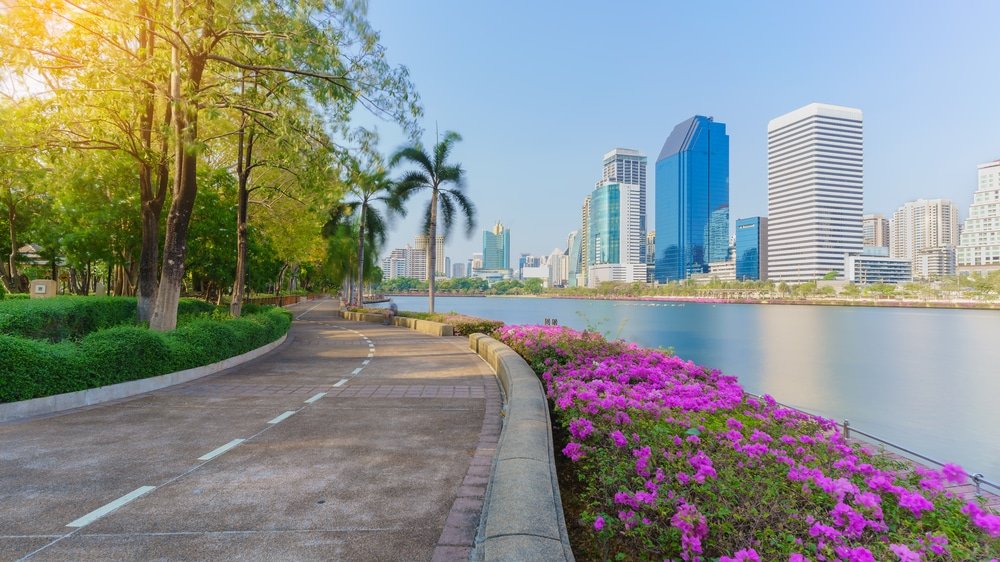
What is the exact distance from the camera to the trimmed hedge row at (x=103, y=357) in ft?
25.1

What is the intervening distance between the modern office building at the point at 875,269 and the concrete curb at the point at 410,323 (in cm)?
20489

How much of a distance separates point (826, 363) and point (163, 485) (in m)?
40.6

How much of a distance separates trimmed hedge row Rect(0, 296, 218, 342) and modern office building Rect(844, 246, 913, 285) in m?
221

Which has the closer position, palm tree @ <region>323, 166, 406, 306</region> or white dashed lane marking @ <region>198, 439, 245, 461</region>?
white dashed lane marking @ <region>198, 439, 245, 461</region>

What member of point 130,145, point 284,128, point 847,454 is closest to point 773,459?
point 847,454

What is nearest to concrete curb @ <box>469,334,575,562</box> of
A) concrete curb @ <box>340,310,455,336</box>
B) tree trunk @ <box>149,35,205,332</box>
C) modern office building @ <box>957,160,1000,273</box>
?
tree trunk @ <box>149,35,205,332</box>

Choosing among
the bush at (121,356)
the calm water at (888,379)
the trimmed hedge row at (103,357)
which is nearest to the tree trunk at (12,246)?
the trimmed hedge row at (103,357)

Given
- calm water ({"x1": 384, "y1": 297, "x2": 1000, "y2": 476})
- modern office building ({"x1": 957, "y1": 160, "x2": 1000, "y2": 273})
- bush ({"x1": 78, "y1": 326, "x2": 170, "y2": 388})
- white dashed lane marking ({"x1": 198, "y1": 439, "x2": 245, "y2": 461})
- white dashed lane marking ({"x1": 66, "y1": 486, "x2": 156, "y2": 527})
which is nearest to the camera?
white dashed lane marking ({"x1": 66, "y1": 486, "x2": 156, "y2": 527})

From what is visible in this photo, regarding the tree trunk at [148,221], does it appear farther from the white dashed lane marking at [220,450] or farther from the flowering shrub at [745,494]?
the flowering shrub at [745,494]

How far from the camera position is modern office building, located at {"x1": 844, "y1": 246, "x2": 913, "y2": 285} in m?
189

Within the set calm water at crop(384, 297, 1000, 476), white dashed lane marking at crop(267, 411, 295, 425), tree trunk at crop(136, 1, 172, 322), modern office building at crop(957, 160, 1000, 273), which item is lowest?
calm water at crop(384, 297, 1000, 476)

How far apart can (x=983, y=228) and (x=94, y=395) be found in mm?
238768

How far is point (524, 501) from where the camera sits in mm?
3494

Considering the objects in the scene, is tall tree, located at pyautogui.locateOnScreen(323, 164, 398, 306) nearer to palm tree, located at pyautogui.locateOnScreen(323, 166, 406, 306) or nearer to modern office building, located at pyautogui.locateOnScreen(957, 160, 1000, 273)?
palm tree, located at pyautogui.locateOnScreen(323, 166, 406, 306)
